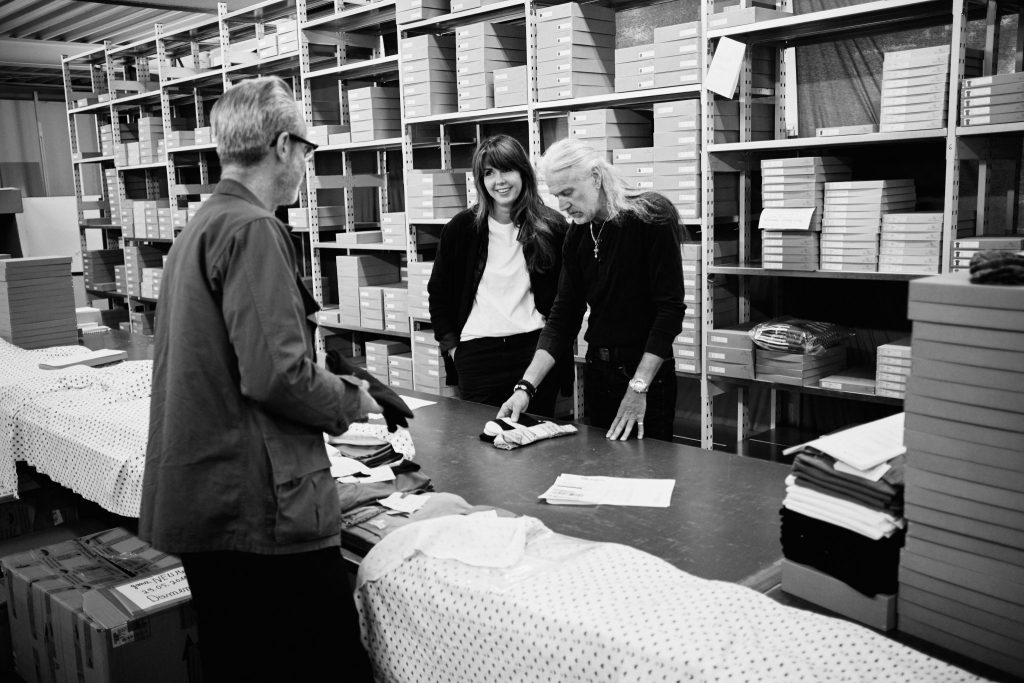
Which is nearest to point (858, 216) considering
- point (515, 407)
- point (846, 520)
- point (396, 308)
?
point (515, 407)

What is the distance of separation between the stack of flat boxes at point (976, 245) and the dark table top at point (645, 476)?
1368 millimetres

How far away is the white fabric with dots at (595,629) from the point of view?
1.24m

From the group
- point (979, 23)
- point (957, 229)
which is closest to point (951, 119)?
point (957, 229)

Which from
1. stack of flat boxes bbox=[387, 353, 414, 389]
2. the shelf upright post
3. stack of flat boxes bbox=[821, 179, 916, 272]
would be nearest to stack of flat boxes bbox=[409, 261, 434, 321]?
stack of flat boxes bbox=[387, 353, 414, 389]

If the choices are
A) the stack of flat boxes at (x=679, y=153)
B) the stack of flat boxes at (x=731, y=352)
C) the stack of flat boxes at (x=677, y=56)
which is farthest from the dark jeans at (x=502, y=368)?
the stack of flat boxes at (x=677, y=56)

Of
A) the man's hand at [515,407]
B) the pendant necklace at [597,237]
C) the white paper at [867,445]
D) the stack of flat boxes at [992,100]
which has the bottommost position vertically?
the man's hand at [515,407]

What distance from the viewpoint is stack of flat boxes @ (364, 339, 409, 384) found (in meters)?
5.39

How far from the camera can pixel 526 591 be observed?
1485mm

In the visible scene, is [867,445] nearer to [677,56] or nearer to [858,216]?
[858,216]

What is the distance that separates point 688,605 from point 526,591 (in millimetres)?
274

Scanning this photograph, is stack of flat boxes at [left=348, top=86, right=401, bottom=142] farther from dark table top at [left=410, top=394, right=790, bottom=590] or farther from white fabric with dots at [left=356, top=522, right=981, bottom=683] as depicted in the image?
white fabric with dots at [left=356, top=522, right=981, bottom=683]

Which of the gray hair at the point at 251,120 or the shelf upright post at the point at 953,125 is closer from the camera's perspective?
the gray hair at the point at 251,120

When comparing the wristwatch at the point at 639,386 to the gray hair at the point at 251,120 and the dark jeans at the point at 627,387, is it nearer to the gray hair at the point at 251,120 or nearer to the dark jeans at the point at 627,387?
the dark jeans at the point at 627,387

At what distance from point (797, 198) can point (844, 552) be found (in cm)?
228
